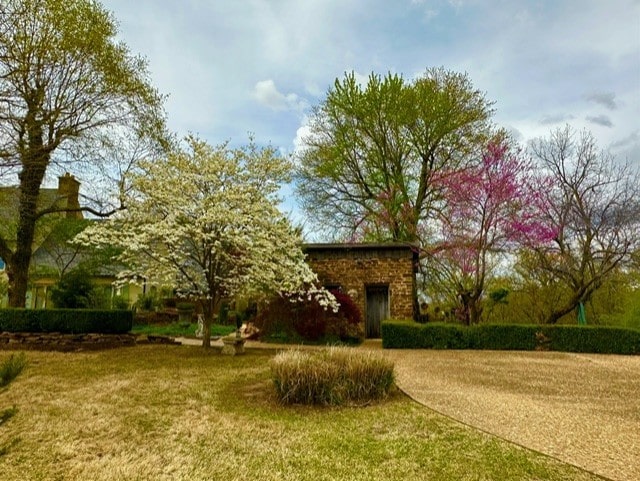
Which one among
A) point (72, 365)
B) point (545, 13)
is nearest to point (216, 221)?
point (72, 365)

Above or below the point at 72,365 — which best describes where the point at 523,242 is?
above

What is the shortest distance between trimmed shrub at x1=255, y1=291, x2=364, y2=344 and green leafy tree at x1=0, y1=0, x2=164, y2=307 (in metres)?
5.84

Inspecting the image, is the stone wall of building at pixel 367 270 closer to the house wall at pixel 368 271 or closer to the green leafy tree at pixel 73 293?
the house wall at pixel 368 271

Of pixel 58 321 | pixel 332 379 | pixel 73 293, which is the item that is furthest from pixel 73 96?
pixel 332 379

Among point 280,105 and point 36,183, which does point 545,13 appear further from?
point 36,183

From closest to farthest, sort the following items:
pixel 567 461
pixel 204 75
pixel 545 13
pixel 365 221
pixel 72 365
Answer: pixel 567 461 < pixel 72 365 < pixel 545 13 < pixel 204 75 < pixel 365 221

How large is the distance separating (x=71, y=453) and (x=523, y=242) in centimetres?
1213

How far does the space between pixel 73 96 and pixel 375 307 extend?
33.3 ft

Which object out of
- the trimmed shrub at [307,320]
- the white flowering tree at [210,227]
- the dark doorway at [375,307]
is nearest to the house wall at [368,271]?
the dark doorway at [375,307]

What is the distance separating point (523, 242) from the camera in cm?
1210

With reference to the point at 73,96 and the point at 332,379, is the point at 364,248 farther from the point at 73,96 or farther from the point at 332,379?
the point at 73,96

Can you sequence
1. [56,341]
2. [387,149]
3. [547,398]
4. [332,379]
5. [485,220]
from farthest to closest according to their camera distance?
[387,149] < [485,220] < [56,341] < [547,398] < [332,379]

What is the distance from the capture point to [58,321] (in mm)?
10391

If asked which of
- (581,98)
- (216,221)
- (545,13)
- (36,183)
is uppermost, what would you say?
(545,13)
